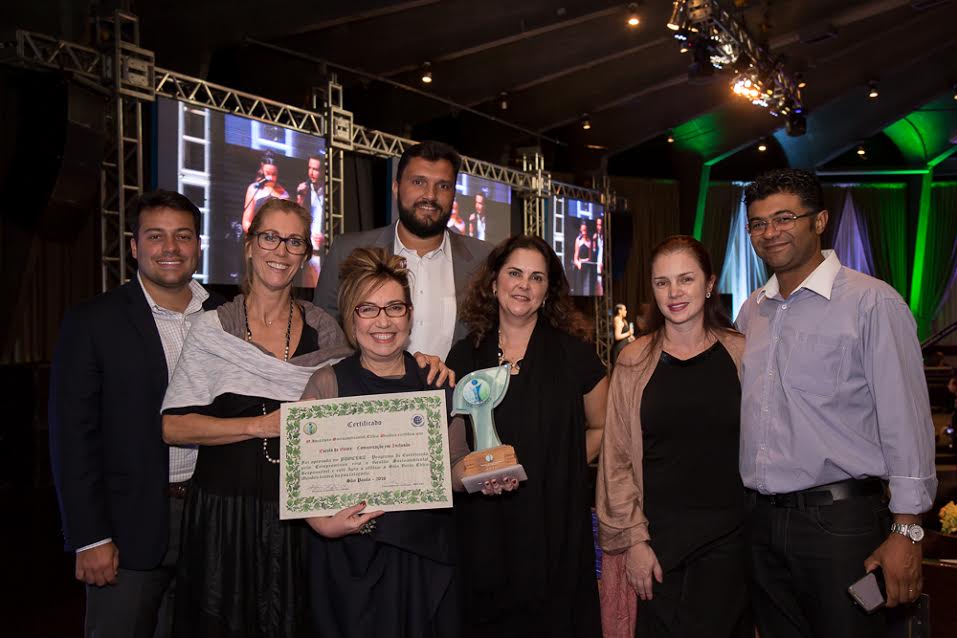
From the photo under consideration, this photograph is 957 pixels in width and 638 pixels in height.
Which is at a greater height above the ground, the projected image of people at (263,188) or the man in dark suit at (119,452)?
the projected image of people at (263,188)

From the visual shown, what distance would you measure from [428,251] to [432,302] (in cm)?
22

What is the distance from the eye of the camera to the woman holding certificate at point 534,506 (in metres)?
2.39

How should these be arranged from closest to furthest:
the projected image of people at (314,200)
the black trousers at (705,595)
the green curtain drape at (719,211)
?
the black trousers at (705,595) < the projected image of people at (314,200) < the green curtain drape at (719,211)

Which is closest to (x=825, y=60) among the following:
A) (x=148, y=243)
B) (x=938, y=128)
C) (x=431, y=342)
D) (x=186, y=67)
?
(x=938, y=128)

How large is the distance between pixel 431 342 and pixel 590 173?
37.7ft

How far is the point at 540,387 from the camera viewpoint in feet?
8.11

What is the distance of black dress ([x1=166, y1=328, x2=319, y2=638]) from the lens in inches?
84.4

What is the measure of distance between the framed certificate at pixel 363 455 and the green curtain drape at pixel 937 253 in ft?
60.4

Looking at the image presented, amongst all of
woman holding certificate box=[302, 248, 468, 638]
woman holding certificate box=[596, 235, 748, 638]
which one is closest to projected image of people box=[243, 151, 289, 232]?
woman holding certificate box=[302, 248, 468, 638]

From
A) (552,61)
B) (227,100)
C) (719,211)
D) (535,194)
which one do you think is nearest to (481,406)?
(227,100)

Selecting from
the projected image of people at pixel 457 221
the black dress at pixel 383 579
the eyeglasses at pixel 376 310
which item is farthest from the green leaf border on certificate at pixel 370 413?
the projected image of people at pixel 457 221

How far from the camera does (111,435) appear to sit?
7.63 feet

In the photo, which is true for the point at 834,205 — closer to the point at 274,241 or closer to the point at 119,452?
the point at 274,241

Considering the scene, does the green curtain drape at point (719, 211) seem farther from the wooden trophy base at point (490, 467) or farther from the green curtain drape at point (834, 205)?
the wooden trophy base at point (490, 467)
